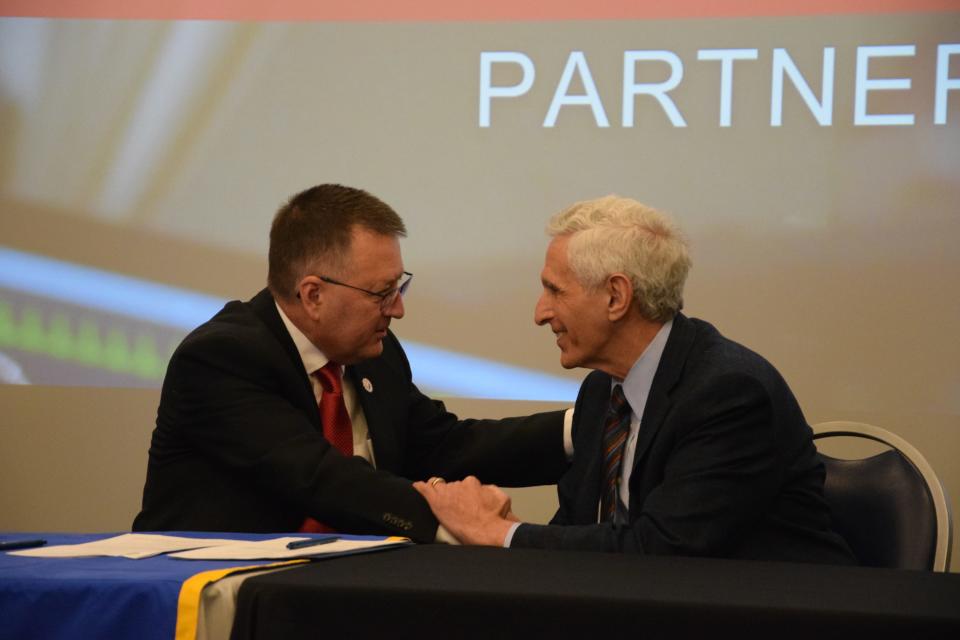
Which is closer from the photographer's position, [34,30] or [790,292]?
[790,292]

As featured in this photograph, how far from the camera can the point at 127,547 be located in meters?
1.61

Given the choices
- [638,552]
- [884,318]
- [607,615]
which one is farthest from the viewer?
[884,318]

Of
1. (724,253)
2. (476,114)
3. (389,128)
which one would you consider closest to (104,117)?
(389,128)

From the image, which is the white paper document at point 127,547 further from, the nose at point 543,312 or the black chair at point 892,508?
the black chair at point 892,508

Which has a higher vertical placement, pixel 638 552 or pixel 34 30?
pixel 34 30

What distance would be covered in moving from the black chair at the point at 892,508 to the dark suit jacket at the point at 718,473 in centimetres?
15

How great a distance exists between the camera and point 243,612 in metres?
1.35

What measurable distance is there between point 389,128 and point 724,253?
1268 millimetres

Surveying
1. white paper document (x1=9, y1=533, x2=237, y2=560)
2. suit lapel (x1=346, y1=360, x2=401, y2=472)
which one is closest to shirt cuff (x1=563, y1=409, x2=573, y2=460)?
suit lapel (x1=346, y1=360, x2=401, y2=472)

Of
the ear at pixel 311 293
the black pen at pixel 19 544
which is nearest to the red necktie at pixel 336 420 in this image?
the ear at pixel 311 293

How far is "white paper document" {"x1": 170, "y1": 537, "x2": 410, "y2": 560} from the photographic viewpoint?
151 centimetres

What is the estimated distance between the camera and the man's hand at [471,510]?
6.55 feet

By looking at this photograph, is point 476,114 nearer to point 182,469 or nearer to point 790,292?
point 790,292

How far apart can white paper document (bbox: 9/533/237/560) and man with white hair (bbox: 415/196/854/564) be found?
1.73 feet
